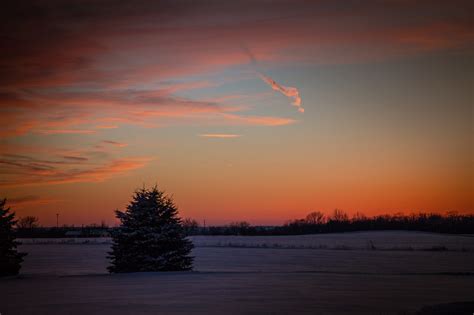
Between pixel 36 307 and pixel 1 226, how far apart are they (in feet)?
50.0

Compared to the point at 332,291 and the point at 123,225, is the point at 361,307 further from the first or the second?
the point at 123,225

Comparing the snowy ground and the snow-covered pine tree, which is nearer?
the snowy ground

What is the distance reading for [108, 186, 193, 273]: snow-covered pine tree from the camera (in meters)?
30.7

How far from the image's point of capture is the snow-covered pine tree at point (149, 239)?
30.7m

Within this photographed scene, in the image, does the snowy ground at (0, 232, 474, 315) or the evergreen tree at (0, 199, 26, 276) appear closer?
the snowy ground at (0, 232, 474, 315)

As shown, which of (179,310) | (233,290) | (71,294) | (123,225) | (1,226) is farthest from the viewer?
(123,225)

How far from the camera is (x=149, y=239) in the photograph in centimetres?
3083

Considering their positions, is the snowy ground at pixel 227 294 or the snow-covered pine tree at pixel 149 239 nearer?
the snowy ground at pixel 227 294

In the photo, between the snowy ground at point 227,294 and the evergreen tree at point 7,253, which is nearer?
the snowy ground at point 227,294

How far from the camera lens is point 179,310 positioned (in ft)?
50.2

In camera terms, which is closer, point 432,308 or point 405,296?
point 432,308

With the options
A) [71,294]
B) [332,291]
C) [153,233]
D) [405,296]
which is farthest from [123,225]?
[405,296]

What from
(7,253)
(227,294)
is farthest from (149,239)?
(227,294)

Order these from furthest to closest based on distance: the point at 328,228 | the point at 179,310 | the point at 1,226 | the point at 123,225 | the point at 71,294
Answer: the point at 328,228 < the point at 123,225 < the point at 1,226 < the point at 71,294 < the point at 179,310
